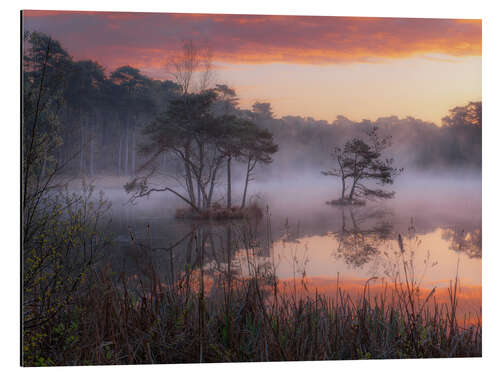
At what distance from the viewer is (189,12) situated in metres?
5.08

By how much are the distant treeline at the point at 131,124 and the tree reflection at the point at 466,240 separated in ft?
2.07

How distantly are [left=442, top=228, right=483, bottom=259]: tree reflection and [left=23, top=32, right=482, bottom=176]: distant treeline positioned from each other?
63 cm

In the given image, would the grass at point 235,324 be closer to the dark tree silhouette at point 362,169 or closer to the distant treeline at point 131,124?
the dark tree silhouette at point 362,169

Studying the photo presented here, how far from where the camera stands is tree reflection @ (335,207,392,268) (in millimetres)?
5160

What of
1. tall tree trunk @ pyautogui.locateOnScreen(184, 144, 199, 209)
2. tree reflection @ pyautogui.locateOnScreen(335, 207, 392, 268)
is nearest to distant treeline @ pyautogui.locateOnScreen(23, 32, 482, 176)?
tall tree trunk @ pyautogui.locateOnScreen(184, 144, 199, 209)

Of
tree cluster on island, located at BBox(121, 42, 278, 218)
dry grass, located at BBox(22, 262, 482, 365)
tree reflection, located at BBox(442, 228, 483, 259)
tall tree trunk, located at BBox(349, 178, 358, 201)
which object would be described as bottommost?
dry grass, located at BBox(22, 262, 482, 365)

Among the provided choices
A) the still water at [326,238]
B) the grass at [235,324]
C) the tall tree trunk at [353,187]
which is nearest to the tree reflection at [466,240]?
the still water at [326,238]

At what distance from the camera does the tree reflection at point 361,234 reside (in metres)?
5.16

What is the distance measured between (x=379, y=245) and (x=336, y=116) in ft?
4.15

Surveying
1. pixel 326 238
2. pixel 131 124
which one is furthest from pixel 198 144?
pixel 326 238

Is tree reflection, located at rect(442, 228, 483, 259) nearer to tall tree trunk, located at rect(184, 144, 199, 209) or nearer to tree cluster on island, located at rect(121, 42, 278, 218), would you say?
tree cluster on island, located at rect(121, 42, 278, 218)

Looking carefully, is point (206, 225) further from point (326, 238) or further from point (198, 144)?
point (326, 238)
